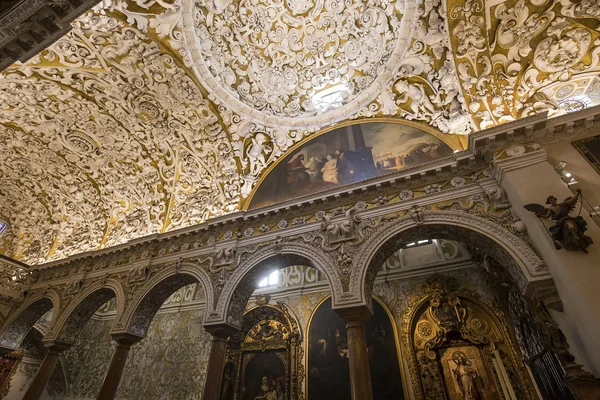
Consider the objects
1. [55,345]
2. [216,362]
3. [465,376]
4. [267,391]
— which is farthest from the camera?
[267,391]

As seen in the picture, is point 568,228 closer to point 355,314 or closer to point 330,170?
point 355,314

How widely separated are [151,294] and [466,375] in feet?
30.6

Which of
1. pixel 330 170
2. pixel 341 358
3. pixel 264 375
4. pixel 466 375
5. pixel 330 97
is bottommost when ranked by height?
pixel 466 375

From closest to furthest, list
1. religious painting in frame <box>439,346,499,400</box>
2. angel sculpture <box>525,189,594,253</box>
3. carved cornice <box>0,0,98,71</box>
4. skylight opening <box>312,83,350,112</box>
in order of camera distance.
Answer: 1. carved cornice <box>0,0,98,71</box>
2. angel sculpture <box>525,189,594,253</box>
3. religious painting in frame <box>439,346,499,400</box>
4. skylight opening <box>312,83,350,112</box>

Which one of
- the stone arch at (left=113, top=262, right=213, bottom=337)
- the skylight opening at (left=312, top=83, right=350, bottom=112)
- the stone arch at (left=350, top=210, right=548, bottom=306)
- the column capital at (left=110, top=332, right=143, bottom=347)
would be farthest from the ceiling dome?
the column capital at (left=110, top=332, right=143, bottom=347)

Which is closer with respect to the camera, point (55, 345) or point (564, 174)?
point (564, 174)

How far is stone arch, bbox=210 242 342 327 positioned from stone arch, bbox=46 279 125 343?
4.03m

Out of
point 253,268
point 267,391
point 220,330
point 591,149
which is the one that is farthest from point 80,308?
point 591,149

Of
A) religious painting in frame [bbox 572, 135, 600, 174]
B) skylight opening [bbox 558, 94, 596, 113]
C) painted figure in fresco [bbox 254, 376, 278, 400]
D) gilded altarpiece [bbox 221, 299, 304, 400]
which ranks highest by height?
skylight opening [bbox 558, 94, 596, 113]

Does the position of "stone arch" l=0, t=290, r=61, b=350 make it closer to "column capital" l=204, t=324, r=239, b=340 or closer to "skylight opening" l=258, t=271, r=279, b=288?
"column capital" l=204, t=324, r=239, b=340

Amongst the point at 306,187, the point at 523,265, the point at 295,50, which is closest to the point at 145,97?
the point at 295,50

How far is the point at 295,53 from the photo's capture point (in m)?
9.56

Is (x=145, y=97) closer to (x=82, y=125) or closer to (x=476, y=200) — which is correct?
(x=82, y=125)

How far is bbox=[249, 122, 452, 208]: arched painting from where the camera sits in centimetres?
816
